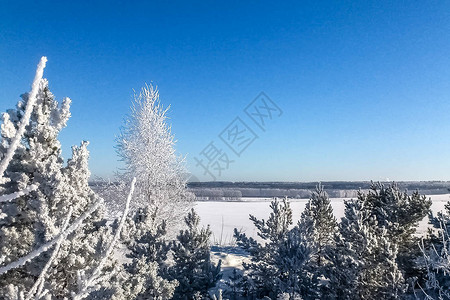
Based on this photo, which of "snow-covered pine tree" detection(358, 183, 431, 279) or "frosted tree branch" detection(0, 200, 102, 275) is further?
"snow-covered pine tree" detection(358, 183, 431, 279)

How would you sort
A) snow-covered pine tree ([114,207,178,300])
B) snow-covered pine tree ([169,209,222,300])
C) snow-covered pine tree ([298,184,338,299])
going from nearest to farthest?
snow-covered pine tree ([114,207,178,300]) → snow-covered pine tree ([169,209,222,300]) → snow-covered pine tree ([298,184,338,299])

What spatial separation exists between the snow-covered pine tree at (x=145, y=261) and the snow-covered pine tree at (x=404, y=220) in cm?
537

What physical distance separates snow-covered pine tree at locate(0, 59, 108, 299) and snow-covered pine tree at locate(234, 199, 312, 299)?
3.78 m

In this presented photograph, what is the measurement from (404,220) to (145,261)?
23.1ft

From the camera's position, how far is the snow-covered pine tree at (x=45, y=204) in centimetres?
377

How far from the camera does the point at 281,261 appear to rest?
678cm

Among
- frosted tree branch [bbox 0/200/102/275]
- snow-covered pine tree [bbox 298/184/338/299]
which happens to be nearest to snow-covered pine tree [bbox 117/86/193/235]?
snow-covered pine tree [bbox 298/184/338/299]

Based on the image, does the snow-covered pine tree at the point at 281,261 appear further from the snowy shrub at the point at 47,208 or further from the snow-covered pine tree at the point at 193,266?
the snowy shrub at the point at 47,208

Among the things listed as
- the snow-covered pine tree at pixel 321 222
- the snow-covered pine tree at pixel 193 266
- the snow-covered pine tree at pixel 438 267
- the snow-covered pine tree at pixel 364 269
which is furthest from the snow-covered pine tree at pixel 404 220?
the snow-covered pine tree at pixel 193 266

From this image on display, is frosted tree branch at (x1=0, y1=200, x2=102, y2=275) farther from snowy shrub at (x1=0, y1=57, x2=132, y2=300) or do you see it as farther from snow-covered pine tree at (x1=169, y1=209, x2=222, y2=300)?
snow-covered pine tree at (x1=169, y1=209, x2=222, y2=300)

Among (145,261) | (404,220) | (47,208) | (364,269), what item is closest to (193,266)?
(145,261)

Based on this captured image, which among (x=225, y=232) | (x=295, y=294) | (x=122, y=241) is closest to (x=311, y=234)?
(x=295, y=294)

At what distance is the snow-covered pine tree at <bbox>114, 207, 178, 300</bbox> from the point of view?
443 cm

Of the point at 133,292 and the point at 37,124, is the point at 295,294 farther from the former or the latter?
the point at 37,124
